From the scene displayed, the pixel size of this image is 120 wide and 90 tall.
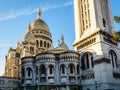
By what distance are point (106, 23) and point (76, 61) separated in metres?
12.0

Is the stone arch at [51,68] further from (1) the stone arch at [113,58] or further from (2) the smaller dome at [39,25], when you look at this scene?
(2) the smaller dome at [39,25]

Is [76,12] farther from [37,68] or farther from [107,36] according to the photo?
[37,68]

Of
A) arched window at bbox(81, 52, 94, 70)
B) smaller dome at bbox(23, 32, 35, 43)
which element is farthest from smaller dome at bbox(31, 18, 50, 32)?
arched window at bbox(81, 52, 94, 70)

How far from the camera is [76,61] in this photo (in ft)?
139

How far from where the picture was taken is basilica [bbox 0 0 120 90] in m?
38.8

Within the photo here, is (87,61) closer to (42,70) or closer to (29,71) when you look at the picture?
(42,70)

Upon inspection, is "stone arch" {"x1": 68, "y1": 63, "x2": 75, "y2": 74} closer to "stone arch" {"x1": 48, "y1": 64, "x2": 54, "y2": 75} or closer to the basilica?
the basilica

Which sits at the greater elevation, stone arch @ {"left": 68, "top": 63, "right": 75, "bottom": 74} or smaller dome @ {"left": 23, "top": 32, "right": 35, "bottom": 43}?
smaller dome @ {"left": 23, "top": 32, "right": 35, "bottom": 43}

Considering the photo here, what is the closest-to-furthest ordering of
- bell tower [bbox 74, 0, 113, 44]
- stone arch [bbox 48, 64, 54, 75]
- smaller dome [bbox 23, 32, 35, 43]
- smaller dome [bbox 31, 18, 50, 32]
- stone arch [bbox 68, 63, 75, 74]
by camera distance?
1. stone arch [bbox 68, 63, 75, 74]
2. stone arch [bbox 48, 64, 54, 75]
3. bell tower [bbox 74, 0, 113, 44]
4. smaller dome [bbox 23, 32, 35, 43]
5. smaller dome [bbox 31, 18, 50, 32]

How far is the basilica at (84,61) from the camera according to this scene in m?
38.8

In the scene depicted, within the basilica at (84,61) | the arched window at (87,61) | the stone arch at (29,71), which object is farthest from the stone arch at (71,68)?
the stone arch at (29,71)

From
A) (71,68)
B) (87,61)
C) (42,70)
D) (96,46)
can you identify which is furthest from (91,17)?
(42,70)

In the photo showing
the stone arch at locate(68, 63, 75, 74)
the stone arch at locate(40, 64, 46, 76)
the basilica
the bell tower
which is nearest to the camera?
the basilica

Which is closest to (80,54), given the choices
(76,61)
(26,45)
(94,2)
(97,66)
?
(76,61)
